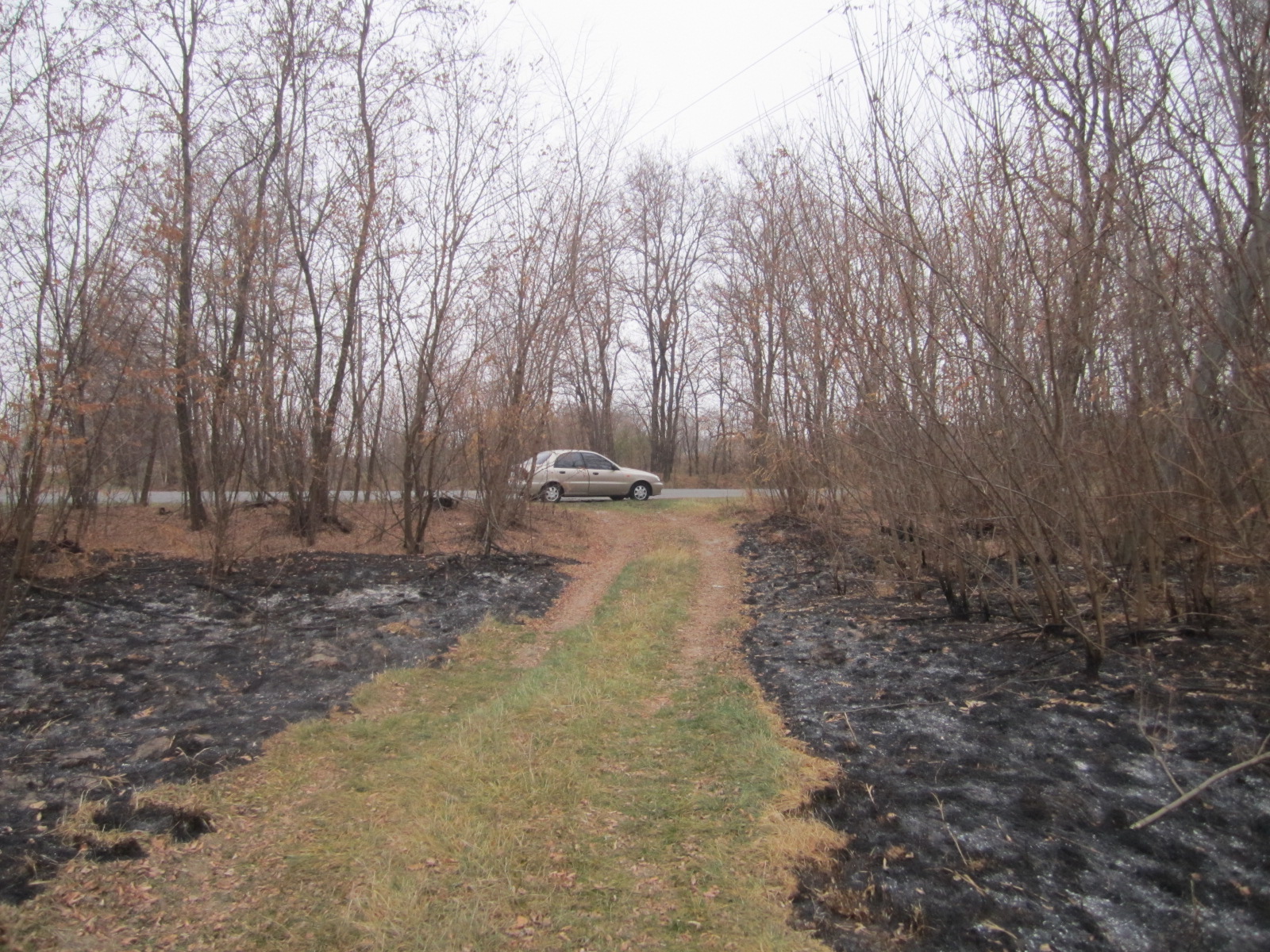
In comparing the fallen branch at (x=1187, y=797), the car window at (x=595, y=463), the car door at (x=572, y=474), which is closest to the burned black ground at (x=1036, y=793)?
the fallen branch at (x=1187, y=797)

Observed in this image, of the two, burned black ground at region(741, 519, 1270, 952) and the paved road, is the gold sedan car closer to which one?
the paved road

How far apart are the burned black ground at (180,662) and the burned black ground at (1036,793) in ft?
10.7

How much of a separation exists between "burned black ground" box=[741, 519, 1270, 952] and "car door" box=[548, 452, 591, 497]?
13.5 meters

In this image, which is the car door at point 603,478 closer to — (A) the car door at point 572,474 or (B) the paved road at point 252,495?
(A) the car door at point 572,474

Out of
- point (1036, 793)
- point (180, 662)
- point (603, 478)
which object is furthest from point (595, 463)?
point (1036, 793)

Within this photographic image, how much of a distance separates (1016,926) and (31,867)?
3.90 meters

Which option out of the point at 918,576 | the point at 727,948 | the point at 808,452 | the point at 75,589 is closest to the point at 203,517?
the point at 75,589

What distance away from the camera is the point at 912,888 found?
11.0ft

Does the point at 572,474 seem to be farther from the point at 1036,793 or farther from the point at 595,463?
the point at 1036,793

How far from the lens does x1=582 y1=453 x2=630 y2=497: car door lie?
20.4m

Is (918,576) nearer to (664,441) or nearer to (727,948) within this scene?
(727,948)

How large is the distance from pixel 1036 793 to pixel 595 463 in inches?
671

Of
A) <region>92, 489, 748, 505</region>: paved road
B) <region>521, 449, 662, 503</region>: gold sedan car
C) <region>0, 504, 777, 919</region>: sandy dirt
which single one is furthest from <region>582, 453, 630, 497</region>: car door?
<region>0, 504, 777, 919</region>: sandy dirt

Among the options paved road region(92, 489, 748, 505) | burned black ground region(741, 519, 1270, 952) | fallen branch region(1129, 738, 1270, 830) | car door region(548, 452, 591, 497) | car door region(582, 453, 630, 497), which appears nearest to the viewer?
burned black ground region(741, 519, 1270, 952)
